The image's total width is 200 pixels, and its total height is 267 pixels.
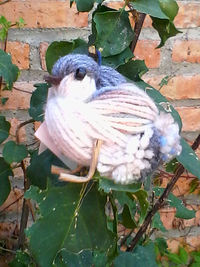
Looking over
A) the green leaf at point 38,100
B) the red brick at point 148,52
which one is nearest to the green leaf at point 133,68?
the green leaf at point 38,100

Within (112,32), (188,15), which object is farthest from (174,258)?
(112,32)

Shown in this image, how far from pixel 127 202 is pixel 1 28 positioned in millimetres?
451

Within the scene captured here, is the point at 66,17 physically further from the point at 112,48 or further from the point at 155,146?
the point at 155,146

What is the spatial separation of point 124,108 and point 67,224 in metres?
0.14

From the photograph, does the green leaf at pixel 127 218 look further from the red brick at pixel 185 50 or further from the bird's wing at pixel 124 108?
the red brick at pixel 185 50

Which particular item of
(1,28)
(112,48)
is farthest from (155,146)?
(1,28)

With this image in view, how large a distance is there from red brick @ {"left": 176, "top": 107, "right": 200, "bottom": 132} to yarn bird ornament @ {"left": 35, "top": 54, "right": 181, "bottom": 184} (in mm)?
534

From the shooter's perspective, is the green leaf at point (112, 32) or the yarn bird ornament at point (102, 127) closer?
the yarn bird ornament at point (102, 127)

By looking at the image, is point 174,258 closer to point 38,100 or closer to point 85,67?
point 38,100

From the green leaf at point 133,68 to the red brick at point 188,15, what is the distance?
36 centimetres

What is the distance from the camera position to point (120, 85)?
363 mm

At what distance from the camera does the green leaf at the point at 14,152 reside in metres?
0.55

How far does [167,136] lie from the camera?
355 mm

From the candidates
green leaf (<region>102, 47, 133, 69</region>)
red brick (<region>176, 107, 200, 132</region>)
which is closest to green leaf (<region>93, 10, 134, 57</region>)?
green leaf (<region>102, 47, 133, 69</region>)
